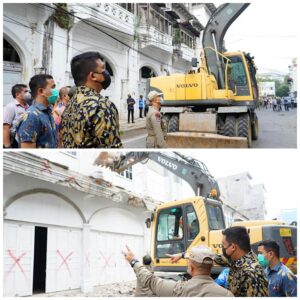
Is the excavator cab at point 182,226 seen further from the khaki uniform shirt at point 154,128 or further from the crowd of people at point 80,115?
the crowd of people at point 80,115

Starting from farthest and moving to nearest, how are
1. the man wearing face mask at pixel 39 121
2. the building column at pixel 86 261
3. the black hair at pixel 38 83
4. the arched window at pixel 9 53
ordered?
the building column at pixel 86 261 → the arched window at pixel 9 53 → the black hair at pixel 38 83 → the man wearing face mask at pixel 39 121

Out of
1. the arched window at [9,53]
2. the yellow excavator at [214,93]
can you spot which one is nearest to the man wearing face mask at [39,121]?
the yellow excavator at [214,93]

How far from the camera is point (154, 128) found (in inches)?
119

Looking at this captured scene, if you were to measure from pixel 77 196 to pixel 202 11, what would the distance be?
3.30 m

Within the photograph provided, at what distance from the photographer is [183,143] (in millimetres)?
4004

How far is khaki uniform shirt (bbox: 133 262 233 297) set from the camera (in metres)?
1.72

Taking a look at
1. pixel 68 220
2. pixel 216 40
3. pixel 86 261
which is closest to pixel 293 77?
pixel 216 40

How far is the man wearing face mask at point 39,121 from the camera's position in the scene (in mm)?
1810

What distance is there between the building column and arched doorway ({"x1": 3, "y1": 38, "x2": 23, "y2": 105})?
91.2 inches

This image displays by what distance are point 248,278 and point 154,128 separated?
149 centimetres

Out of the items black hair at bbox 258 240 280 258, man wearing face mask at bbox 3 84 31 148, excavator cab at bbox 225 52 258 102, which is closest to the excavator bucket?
excavator cab at bbox 225 52 258 102

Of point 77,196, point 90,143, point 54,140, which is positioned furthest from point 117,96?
point 90,143

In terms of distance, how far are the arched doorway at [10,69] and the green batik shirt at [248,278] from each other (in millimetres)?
2572

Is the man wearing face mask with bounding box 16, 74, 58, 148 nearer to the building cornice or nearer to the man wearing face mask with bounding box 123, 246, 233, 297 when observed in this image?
the man wearing face mask with bounding box 123, 246, 233, 297
